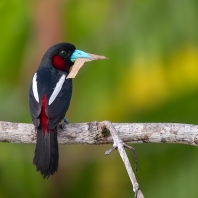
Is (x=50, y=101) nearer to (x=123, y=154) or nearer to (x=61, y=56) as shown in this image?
(x=61, y=56)

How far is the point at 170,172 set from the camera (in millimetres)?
4816

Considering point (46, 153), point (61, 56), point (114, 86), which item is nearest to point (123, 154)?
point (46, 153)

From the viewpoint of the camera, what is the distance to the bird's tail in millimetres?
4086

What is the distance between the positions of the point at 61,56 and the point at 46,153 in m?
1.03

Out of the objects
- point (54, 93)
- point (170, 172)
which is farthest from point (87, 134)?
point (170, 172)

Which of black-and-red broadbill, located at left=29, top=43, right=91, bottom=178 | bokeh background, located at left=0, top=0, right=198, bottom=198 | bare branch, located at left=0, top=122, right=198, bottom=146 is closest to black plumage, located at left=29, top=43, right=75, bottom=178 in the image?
black-and-red broadbill, located at left=29, top=43, right=91, bottom=178

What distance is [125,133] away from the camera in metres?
3.79

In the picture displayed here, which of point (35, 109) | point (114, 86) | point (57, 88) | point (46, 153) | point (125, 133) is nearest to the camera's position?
point (125, 133)

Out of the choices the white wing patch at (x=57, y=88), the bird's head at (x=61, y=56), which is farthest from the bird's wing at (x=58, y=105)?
the bird's head at (x=61, y=56)

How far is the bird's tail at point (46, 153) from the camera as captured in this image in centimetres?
409

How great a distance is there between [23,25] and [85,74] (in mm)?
683

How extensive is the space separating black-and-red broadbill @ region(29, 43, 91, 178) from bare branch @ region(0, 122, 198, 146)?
0.45 ft

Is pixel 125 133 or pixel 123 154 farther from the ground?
pixel 125 133

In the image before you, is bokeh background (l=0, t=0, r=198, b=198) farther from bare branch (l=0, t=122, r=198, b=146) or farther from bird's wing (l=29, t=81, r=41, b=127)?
bare branch (l=0, t=122, r=198, b=146)
